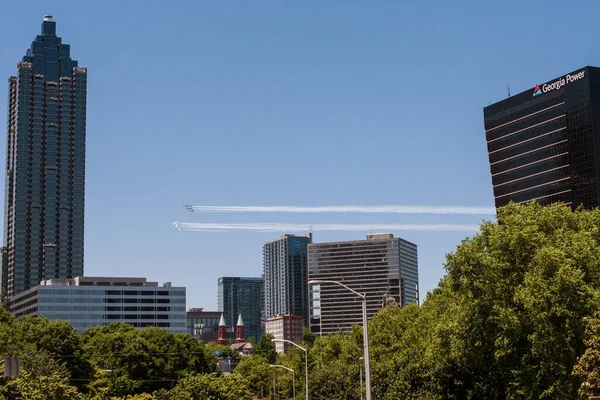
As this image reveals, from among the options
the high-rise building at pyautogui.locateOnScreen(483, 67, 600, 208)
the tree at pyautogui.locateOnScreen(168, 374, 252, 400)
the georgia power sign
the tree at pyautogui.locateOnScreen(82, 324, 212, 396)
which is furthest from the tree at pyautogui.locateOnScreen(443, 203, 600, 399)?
the georgia power sign

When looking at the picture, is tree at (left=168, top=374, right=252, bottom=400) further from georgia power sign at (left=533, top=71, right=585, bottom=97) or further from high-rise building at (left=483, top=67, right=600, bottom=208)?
georgia power sign at (left=533, top=71, right=585, bottom=97)

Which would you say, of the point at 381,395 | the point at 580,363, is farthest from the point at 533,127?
the point at 580,363

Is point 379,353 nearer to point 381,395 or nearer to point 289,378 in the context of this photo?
point 381,395

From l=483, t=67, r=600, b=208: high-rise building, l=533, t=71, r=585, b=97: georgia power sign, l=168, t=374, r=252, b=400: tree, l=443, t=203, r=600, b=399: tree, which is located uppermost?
l=533, t=71, r=585, b=97: georgia power sign

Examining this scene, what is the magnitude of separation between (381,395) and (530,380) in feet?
40.7

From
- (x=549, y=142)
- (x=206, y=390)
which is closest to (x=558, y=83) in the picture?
(x=549, y=142)

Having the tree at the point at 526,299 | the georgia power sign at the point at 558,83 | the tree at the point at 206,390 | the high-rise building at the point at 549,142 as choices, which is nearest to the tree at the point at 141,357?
the tree at the point at 206,390

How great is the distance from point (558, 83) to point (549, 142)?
12384 millimetres

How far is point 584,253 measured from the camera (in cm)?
5138

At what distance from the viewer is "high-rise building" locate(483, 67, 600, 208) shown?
541 ft

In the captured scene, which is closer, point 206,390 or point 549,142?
point 206,390

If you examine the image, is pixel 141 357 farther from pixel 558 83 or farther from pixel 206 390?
pixel 558 83

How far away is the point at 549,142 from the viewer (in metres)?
173

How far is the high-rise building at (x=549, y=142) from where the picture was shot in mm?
164875
